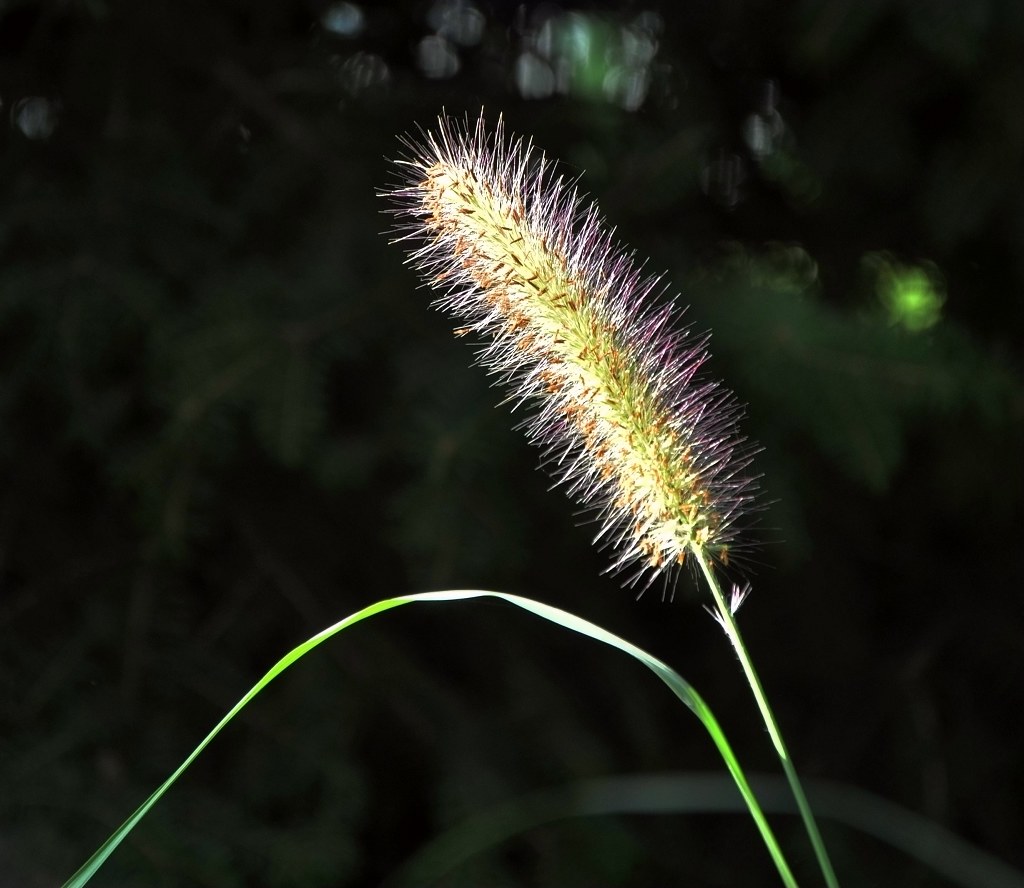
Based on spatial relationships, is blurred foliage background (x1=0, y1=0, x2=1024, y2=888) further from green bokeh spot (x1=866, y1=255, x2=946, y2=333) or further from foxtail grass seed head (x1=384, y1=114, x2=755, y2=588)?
foxtail grass seed head (x1=384, y1=114, x2=755, y2=588)

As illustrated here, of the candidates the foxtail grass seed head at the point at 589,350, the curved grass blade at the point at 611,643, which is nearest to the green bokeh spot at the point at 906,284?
the foxtail grass seed head at the point at 589,350

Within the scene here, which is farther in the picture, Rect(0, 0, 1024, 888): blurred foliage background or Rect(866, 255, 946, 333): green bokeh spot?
Rect(866, 255, 946, 333): green bokeh spot

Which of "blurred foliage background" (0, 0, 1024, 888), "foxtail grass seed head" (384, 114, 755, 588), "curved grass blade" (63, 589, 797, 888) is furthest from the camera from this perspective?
"blurred foliage background" (0, 0, 1024, 888)

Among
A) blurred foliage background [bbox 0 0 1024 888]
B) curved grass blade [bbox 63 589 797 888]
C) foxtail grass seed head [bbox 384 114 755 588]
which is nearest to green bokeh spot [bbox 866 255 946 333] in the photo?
blurred foliage background [bbox 0 0 1024 888]

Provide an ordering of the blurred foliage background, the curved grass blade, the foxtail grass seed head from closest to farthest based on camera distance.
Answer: the curved grass blade, the foxtail grass seed head, the blurred foliage background

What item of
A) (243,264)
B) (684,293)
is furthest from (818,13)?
(243,264)

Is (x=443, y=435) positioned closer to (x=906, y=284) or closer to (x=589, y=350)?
(x=589, y=350)

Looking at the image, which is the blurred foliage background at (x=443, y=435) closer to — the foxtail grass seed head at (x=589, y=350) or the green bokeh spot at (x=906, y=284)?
the green bokeh spot at (x=906, y=284)

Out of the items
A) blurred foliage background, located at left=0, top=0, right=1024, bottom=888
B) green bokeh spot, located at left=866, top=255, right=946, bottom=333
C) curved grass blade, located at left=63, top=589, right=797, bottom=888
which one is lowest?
curved grass blade, located at left=63, top=589, right=797, bottom=888

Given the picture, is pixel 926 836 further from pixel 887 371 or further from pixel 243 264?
pixel 243 264
